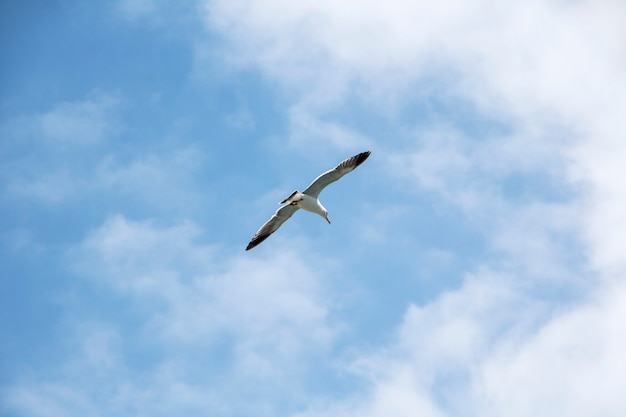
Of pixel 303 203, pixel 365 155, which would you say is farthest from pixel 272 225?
pixel 365 155

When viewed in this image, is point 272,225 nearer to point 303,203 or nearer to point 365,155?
point 303,203

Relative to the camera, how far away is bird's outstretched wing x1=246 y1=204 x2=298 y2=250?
33812mm

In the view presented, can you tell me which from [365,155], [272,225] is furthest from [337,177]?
[272,225]

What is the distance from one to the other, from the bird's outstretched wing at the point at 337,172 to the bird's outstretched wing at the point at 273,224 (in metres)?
1.79

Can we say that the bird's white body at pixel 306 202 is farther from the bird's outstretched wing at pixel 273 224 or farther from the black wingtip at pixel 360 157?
the black wingtip at pixel 360 157

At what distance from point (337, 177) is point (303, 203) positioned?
2022 millimetres

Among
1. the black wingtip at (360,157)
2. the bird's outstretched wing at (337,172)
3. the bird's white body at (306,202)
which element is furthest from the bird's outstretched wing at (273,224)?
the black wingtip at (360,157)

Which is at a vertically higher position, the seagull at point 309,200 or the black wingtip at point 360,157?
the black wingtip at point 360,157

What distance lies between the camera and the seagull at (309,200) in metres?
31.7

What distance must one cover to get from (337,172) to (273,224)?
193 inches

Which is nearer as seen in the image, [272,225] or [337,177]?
[337,177]

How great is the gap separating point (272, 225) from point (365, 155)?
19.9 ft

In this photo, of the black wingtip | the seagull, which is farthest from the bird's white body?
the black wingtip

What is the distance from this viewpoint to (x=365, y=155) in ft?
104
